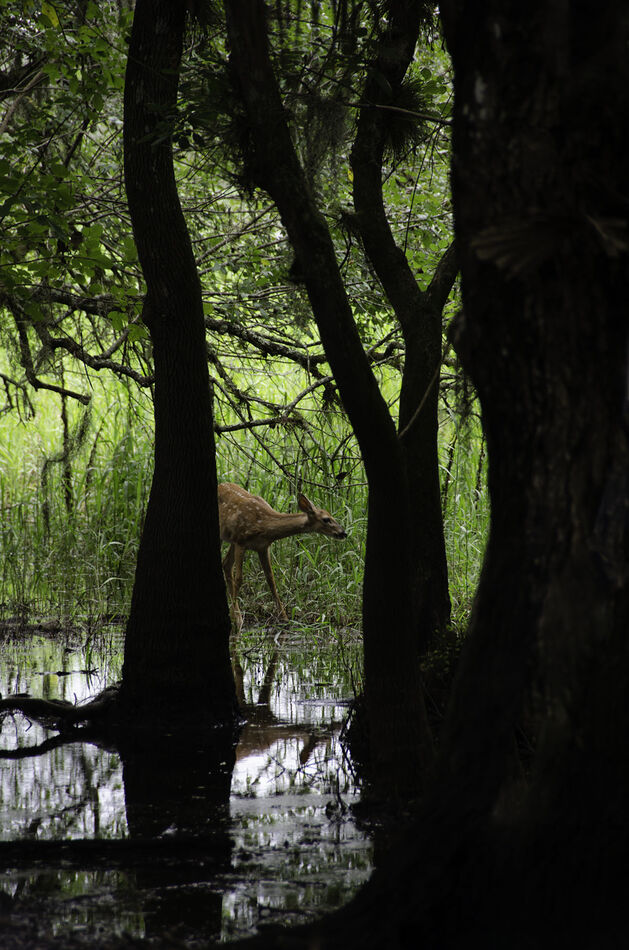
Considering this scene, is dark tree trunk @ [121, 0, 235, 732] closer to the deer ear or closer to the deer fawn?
the deer ear

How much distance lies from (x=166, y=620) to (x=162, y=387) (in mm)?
1347

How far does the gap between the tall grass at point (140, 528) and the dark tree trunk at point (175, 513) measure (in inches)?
122

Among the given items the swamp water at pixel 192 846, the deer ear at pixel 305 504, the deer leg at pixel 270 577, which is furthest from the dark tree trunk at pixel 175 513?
the deer leg at pixel 270 577

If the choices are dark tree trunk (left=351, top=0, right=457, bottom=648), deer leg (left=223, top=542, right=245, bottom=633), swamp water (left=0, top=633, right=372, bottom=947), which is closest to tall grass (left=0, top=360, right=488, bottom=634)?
deer leg (left=223, top=542, right=245, bottom=633)

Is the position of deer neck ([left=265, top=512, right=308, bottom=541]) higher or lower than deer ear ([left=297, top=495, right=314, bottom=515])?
lower

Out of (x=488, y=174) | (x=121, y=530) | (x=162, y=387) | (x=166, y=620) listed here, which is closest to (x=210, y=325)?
(x=121, y=530)

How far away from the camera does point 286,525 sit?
30.8 ft

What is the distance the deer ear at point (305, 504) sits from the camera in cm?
912

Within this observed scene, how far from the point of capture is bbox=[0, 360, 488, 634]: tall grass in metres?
9.97

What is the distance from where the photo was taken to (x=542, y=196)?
2.75 meters

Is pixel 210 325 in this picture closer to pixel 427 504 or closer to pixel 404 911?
pixel 427 504

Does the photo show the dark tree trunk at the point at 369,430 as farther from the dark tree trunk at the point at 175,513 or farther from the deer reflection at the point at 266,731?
the dark tree trunk at the point at 175,513

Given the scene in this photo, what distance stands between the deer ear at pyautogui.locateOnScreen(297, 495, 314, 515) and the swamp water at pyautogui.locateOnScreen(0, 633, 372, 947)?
2.40m

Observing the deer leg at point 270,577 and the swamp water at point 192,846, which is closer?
the swamp water at point 192,846
